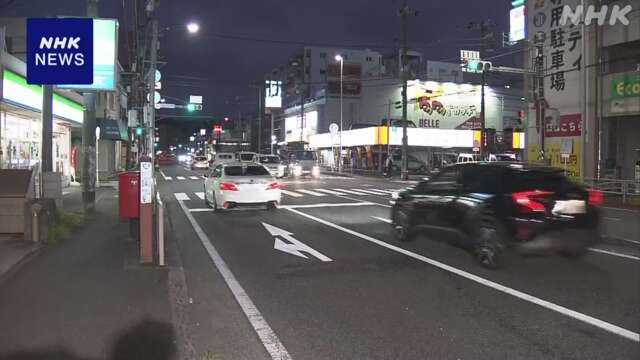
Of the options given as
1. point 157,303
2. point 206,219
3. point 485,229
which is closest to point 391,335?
point 157,303

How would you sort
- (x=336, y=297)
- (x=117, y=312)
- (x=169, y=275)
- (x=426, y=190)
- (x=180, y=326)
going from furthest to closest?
(x=426, y=190) → (x=169, y=275) → (x=336, y=297) → (x=117, y=312) → (x=180, y=326)

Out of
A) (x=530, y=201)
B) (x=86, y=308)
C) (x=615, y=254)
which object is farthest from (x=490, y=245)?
(x=86, y=308)

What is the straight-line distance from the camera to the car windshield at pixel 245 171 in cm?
1700

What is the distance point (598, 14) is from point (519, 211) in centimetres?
1793

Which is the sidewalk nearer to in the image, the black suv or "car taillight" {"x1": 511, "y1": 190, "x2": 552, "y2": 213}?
the black suv

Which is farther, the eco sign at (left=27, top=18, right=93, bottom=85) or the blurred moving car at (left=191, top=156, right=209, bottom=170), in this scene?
the blurred moving car at (left=191, top=156, right=209, bottom=170)

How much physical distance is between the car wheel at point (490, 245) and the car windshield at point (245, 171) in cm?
936

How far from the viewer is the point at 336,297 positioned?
7.24 meters

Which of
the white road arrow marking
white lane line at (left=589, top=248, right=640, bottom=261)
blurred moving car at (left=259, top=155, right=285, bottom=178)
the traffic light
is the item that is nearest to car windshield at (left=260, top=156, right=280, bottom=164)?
blurred moving car at (left=259, top=155, right=285, bottom=178)

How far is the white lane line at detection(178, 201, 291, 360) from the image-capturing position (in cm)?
533

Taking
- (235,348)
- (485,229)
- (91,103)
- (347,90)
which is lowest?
(235,348)

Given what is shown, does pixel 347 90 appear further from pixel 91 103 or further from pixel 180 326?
pixel 180 326

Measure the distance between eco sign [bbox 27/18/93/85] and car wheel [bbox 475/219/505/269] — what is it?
25.8ft

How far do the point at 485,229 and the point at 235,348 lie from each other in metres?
4.82
